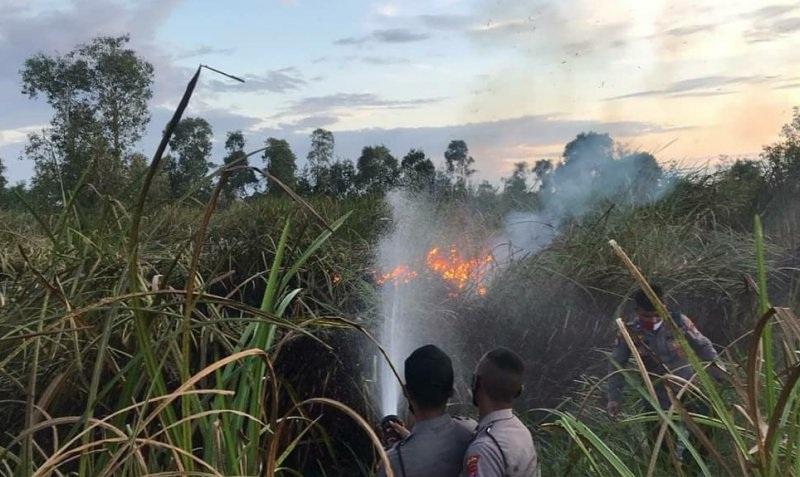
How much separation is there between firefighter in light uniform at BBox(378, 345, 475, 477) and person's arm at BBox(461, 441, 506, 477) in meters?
0.09

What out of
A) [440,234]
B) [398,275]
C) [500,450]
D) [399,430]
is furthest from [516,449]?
[440,234]

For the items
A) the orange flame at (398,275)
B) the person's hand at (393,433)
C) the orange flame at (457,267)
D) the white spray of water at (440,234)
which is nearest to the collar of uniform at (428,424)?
the person's hand at (393,433)

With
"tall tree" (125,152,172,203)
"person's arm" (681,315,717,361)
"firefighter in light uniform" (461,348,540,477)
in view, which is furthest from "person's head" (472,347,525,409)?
"person's arm" (681,315,717,361)

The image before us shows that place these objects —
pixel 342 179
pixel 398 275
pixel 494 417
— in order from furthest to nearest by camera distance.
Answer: pixel 342 179
pixel 398 275
pixel 494 417

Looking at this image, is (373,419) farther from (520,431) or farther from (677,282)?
(677,282)

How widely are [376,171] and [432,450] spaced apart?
10491mm

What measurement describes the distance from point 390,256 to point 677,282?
292 cm

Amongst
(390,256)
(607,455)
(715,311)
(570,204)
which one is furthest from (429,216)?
(607,455)

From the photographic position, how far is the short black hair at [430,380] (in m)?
2.61

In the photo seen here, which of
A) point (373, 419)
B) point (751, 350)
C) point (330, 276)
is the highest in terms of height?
point (751, 350)

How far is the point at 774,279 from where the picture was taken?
8.13 meters

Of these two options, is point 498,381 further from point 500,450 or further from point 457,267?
point 457,267

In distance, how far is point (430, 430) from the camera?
8.57 ft

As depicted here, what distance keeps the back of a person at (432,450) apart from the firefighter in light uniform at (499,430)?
68mm
